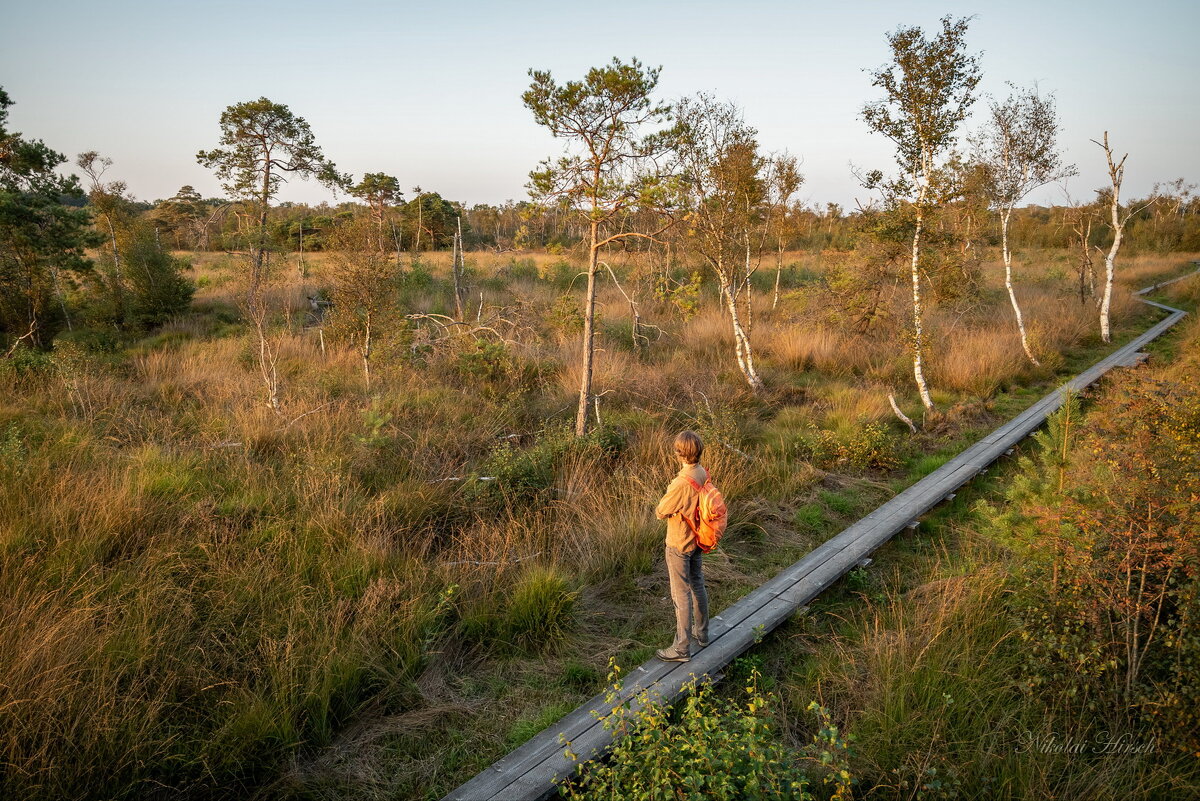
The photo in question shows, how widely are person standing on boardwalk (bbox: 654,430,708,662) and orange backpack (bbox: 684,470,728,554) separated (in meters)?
0.02

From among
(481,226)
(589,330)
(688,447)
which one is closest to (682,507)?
(688,447)

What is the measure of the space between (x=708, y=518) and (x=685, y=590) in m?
0.55

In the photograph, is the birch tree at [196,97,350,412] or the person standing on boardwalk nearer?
the person standing on boardwalk

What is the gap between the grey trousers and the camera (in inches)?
150

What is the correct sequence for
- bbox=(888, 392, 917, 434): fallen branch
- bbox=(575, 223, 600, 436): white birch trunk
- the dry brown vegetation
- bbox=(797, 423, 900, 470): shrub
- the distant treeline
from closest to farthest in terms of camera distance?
1. the dry brown vegetation
2. bbox=(575, 223, 600, 436): white birch trunk
3. bbox=(797, 423, 900, 470): shrub
4. bbox=(888, 392, 917, 434): fallen branch
5. the distant treeline

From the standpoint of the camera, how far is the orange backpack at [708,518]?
145 inches

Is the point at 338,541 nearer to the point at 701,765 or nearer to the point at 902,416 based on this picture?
the point at 701,765

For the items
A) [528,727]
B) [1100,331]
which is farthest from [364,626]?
[1100,331]

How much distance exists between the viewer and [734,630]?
4168 millimetres

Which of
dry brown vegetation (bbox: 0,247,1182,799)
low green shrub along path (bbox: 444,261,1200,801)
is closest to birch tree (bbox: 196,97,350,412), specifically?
dry brown vegetation (bbox: 0,247,1182,799)

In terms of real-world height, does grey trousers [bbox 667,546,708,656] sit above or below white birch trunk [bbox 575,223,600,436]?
below

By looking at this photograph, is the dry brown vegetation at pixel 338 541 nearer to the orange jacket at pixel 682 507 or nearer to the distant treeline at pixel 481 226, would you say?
the orange jacket at pixel 682 507

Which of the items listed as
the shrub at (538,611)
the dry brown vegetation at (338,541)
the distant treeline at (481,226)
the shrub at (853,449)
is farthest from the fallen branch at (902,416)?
the distant treeline at (481,226)

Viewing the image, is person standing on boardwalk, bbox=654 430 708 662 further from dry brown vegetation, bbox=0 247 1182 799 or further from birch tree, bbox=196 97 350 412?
birch tree, bbox=196 97 350 412
